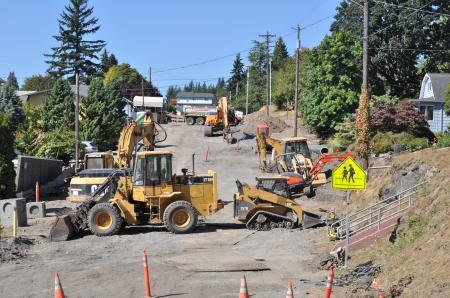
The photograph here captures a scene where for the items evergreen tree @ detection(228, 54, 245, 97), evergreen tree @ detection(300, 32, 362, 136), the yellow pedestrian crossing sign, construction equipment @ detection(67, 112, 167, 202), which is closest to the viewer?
the yellow pedestrian crossing sign

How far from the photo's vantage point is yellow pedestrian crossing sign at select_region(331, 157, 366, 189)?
634 inches

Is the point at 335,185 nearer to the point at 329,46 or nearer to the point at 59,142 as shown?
the point at 59,142

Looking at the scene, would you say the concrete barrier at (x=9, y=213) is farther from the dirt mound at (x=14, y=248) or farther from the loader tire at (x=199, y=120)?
the loader tire at (x=199, y=120)

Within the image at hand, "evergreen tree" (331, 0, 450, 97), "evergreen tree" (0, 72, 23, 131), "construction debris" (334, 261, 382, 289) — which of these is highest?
"evergreen tree" (331, 0, 450, 97)

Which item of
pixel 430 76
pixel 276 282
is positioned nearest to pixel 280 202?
pixel 276 282

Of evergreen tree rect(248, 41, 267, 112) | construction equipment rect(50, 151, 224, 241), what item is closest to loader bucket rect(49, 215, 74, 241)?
construction equipment rect(50, 151, 224, 241)

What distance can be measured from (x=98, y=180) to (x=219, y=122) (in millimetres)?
35632

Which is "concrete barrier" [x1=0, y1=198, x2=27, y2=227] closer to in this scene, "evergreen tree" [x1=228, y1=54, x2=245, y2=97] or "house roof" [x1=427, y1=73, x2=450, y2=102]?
"house roof" [x1=427, y1=73, x2=450, y2=102]

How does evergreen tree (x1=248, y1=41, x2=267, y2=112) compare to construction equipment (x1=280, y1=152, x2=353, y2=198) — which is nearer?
construction equipment (x1=280, y1=152, x2=353, y2=198)

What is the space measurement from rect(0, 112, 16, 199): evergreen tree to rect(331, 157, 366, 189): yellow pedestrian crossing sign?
2010 centimetres

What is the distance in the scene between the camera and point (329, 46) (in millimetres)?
56281

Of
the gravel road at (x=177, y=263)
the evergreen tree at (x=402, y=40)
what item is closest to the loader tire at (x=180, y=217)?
the gravel road at (x=177, y=263)

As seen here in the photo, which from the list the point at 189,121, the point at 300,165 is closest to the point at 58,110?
the point at 189,121

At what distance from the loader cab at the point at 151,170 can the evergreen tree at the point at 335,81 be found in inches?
1317
